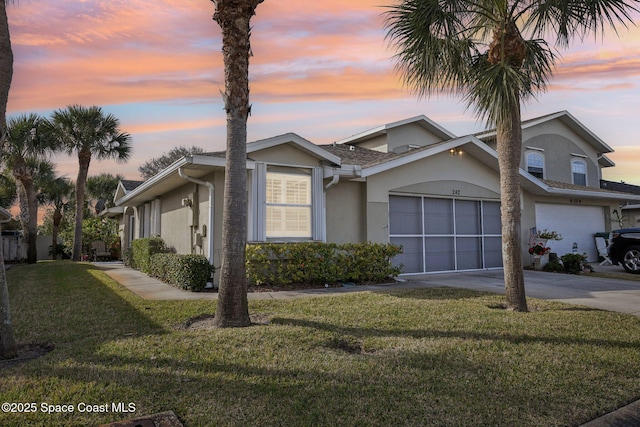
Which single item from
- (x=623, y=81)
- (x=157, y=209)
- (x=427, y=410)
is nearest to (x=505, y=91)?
(x=427, y=410)

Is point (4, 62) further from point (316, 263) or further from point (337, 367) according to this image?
point (316, 263)

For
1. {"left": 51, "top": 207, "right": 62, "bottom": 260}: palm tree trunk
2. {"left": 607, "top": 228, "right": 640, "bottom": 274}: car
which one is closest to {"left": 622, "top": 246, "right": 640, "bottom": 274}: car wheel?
{"left": 607, "top": 228, "right": 640, "bottom": 274}: car

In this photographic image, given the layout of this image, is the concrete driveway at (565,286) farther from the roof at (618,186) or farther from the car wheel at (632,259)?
the roof at (618,186)

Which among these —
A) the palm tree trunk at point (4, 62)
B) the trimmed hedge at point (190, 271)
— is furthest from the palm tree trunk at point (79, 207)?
the palm tree trunk at point (4, 62)

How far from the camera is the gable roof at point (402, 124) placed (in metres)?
17.4

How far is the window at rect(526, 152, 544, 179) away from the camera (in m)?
18.8

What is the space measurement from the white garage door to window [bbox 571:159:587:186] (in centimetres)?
321

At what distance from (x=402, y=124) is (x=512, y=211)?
449 inches

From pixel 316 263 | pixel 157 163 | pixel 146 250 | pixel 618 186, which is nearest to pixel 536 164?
pixel 618 186

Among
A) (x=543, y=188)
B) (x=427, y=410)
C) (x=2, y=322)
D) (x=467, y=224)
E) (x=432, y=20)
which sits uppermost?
(x=432, y=20)

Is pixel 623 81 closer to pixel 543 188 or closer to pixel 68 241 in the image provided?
pixel 543 188

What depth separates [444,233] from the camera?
13102 mm

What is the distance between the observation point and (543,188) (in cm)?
1447

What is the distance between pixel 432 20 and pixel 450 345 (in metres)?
5.60
